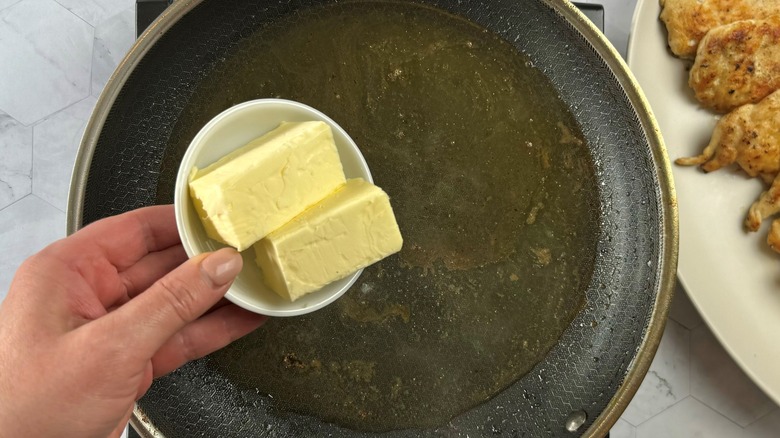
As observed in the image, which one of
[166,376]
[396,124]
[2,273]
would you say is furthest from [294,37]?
[2,273]

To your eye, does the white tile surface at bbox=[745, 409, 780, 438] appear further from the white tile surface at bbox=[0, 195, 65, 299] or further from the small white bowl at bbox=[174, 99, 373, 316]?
the white tile surface at bbox=[0, 195, 65, 299]

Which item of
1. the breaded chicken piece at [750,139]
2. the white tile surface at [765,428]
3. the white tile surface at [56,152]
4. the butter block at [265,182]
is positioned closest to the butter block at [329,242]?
the butter block at [265,182]

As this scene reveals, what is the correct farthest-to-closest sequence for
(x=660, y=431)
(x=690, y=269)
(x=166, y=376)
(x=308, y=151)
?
(x=660, y=431) → (x=690, y=269) → (x=166, y=376) → (x=308, y=151)

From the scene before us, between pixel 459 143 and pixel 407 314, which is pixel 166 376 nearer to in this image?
pixel 407 314

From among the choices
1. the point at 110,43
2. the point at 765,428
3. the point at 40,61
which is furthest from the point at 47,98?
the point at 765,428

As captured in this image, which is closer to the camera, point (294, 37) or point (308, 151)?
point (308, 151)

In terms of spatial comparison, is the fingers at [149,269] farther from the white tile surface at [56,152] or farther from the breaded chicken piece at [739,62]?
the breaded chicken piece at [739,62]

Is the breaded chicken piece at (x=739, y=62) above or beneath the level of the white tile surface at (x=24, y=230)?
above
